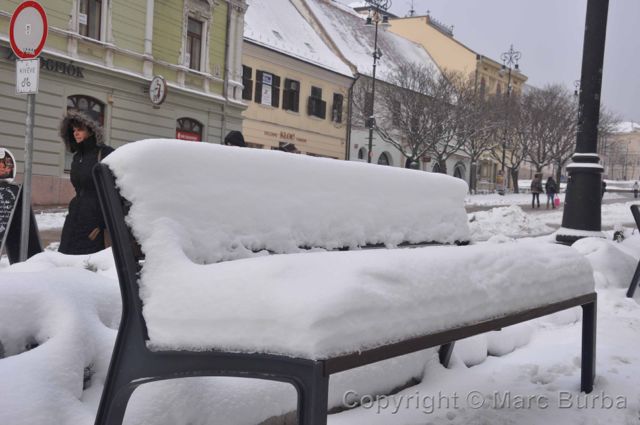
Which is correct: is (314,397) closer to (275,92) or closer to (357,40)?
(275,92)

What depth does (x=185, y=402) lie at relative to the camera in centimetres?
198

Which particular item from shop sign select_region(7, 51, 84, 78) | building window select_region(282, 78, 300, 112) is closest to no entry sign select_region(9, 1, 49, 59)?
shop sign select_region(7, 51, 84, 78)

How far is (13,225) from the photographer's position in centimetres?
485

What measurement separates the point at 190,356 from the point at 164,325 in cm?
11

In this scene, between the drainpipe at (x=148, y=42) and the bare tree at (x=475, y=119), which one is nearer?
the drainpipe at (x=148, y=42)

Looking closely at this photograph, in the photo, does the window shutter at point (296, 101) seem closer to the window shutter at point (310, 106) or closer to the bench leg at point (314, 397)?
the window shutter at point (310, 106)

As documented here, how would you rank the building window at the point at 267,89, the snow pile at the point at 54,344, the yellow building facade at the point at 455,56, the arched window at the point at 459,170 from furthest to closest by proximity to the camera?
the yellow building facade at the point at 455,56 < the arched window at the point at 459,170 < the building window at the point at 267,89 < the snow pile at the point at 54,344

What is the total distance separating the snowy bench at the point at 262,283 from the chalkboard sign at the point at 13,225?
9.55ft

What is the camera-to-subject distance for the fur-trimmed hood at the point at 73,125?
14.9 ft

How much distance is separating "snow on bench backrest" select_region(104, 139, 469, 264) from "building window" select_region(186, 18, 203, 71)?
21079mm

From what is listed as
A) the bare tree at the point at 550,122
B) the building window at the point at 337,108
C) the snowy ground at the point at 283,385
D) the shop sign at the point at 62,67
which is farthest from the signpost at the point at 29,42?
the bare tree at the point at 550,122

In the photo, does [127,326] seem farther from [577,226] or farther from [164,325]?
[577,226]

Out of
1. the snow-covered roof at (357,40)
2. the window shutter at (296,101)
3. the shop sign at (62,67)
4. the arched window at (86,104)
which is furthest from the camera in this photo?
the snow-covered roof at (357,40)

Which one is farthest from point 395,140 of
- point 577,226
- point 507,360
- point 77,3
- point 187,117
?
point 507,360
